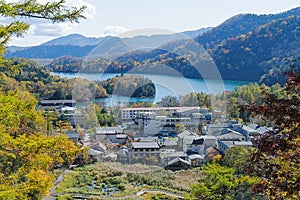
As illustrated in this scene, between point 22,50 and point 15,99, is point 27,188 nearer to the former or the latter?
point 15,99

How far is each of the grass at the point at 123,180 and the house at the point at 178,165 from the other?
0.61 ft

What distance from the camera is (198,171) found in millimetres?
6000

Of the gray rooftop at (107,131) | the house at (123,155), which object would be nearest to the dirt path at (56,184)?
the house at (123,155)

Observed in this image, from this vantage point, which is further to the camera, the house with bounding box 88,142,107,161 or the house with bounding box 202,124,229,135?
the house with bounding box 202,124,229,135

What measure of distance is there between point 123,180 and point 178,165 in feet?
3.63

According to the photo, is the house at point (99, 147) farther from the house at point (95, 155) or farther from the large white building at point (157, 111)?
the large white building at point (157, 111)

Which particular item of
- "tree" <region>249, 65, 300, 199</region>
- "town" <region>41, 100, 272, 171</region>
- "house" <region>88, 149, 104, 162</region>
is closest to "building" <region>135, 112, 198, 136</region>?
"town" <region>41, 100, 272, 171</region>

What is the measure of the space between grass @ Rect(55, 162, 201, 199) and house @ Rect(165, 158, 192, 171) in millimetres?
187

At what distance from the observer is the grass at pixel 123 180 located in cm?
520

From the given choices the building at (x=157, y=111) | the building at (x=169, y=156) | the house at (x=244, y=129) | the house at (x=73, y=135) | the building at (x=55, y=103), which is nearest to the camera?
the building at (x=169, y=156)

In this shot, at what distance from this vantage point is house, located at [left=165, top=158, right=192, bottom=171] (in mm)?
6230

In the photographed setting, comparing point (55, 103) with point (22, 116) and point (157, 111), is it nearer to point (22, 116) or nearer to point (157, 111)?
point (157, 111)

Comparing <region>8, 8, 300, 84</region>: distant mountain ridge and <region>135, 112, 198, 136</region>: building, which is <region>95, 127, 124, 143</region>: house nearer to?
<region>135, 112, 198, 136</region>: building

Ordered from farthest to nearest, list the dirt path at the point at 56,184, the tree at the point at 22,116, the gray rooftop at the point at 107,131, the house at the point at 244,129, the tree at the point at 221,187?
the gray rooftop at the point at 107,131 → the house at the point at 244,129 → the dirt path at the point at 56,184 → the tree at the point at 221,187 → the tree at the point at 22,116
